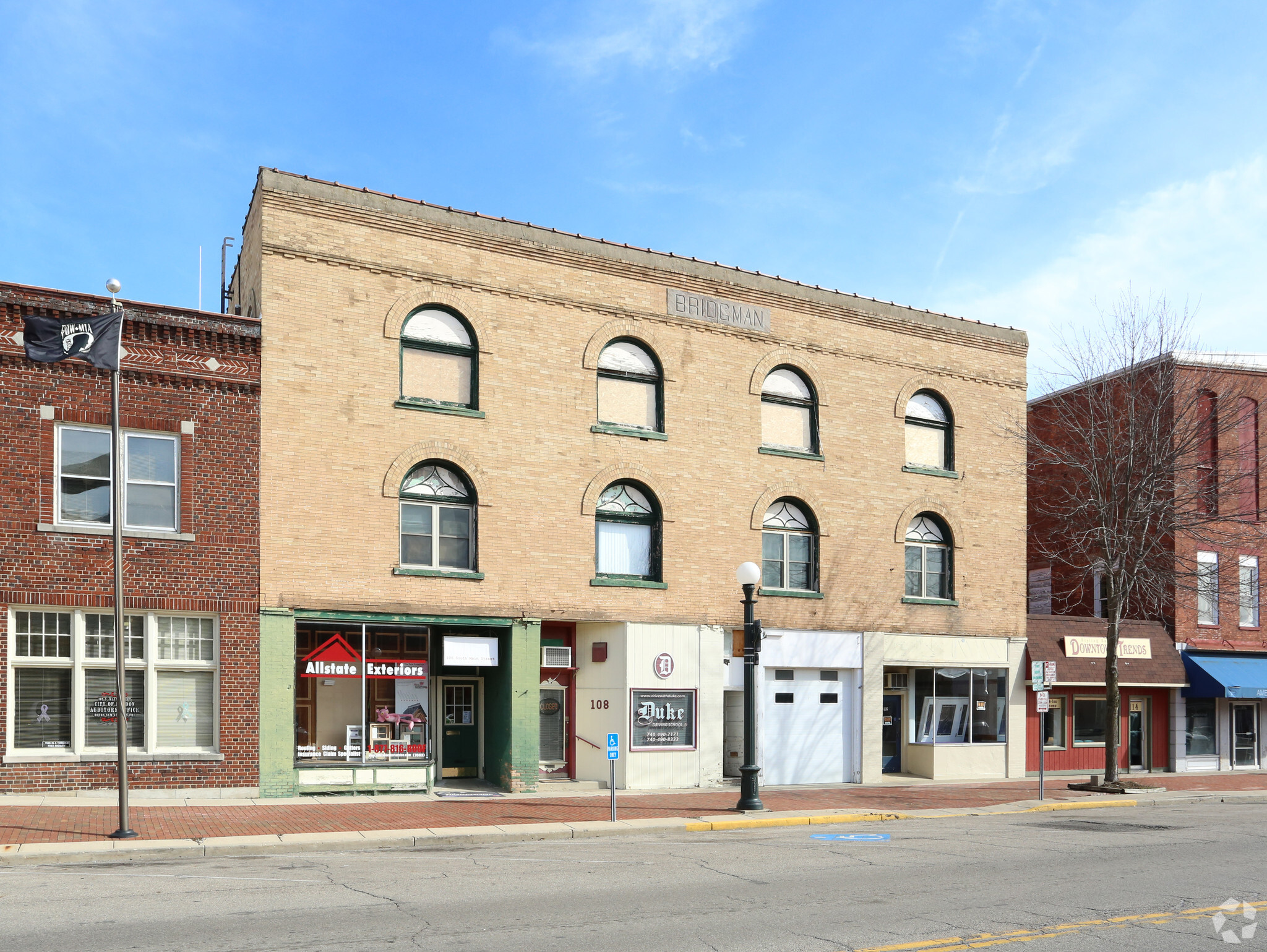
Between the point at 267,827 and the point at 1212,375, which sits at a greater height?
the point at 1212,375

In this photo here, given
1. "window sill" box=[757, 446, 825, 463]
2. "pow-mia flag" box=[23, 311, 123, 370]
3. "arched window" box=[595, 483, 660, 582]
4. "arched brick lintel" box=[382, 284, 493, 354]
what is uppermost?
"arched brick lintel" box=[382, 284, 493, 354]

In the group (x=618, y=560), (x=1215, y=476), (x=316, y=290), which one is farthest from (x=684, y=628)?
(x=1215, y=476)

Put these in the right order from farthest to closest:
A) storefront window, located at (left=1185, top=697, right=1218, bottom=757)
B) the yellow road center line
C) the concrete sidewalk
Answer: storefront window, located at (left=1185, top=697, right=1218, bottom=757)
the concrete sidewalk
the yellow road center line

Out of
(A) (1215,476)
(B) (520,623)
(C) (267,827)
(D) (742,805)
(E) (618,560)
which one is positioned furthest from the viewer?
(A) (1215,476)

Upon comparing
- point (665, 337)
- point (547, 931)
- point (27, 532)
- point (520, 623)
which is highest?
point (665, 337)

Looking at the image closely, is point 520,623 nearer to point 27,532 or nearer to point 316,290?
point 316,290

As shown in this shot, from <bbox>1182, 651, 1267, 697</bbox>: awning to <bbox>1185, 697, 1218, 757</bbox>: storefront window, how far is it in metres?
0.61

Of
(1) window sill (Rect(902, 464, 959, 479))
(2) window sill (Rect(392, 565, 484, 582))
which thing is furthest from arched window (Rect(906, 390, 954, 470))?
(2) window sill (Rect(392, 565, 484, 582))

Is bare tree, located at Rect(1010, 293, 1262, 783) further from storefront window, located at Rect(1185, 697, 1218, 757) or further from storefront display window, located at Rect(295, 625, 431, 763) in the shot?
storefront display window, located at Rect(295, 625, 431, 763)

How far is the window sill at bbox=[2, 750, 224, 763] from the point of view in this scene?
1809 centimetres

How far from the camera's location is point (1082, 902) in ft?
38.2

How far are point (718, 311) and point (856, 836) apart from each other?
38.0 feet

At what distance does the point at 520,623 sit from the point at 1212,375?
21357 mm

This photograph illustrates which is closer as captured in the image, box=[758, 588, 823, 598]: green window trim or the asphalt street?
the asphalt street
